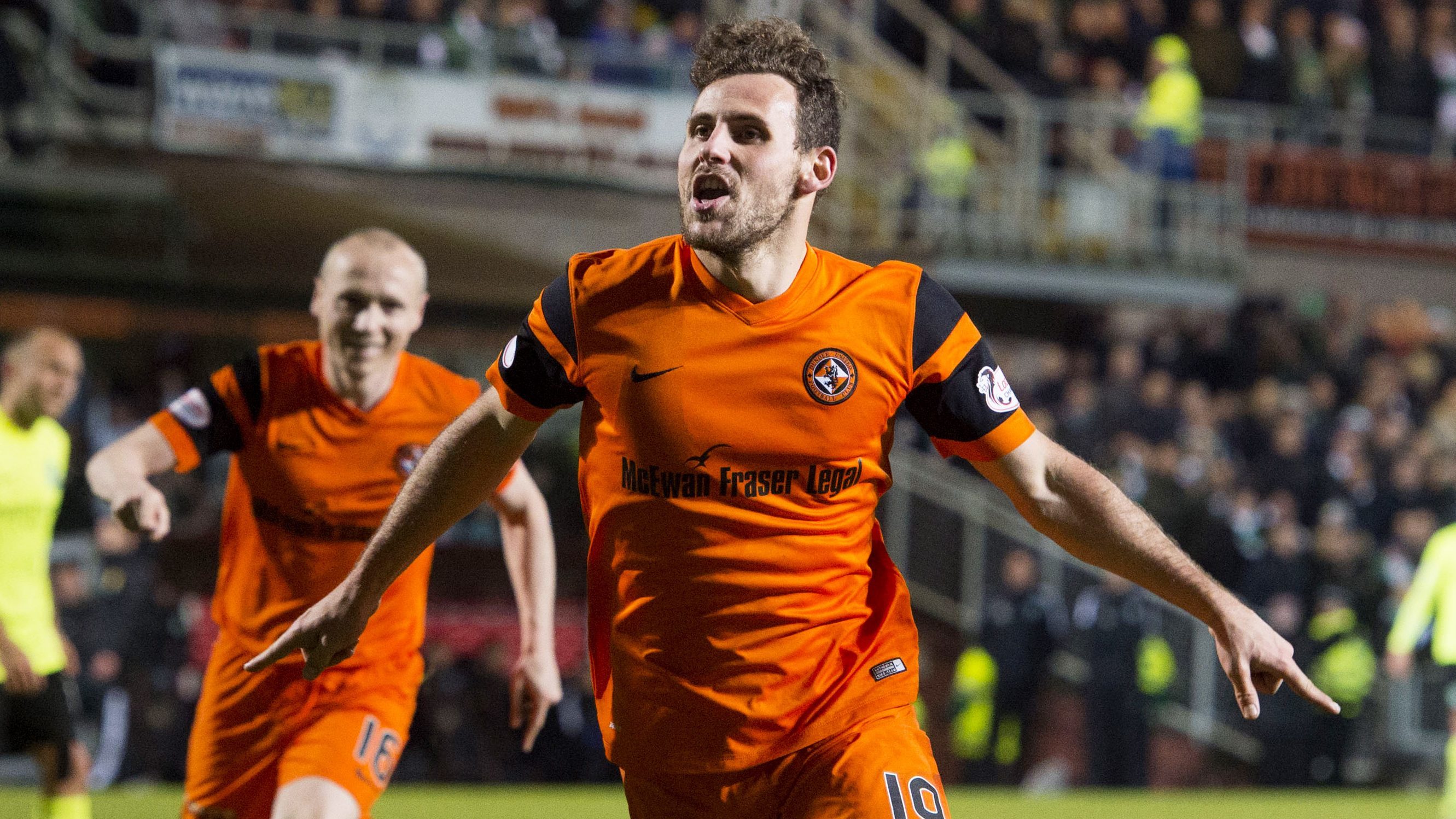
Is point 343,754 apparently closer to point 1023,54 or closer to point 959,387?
point 959,387

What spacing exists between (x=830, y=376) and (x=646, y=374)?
38cm

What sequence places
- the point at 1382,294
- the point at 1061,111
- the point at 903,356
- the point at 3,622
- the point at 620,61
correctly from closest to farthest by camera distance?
the point at 903,356, the point at 3,622, the point at 620,61, the point at 1061,111, the point at 1382,294

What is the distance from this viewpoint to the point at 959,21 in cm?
1850

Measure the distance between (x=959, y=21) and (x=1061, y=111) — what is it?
5.65 feet

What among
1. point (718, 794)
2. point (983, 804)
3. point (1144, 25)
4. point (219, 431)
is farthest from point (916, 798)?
point (1144, 25)

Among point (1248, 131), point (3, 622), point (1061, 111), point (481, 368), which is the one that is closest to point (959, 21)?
point (1061, 111)

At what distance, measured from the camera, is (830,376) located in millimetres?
3301

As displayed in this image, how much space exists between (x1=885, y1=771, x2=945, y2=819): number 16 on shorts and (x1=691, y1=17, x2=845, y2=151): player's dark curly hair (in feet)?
4.32

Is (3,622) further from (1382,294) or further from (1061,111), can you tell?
(1382,294)

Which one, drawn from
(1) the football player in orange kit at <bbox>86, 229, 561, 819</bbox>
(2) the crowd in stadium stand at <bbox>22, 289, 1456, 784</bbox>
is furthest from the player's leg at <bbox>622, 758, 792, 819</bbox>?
(2) the crowd in stadium stand at <bbox>22, 289, 1456, 784</bbox>

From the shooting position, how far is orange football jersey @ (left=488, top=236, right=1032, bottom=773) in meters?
3.30

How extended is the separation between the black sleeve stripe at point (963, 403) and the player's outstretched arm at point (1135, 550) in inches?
3.3

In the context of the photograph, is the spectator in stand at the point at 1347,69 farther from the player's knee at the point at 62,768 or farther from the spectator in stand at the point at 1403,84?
the player's knee at the point at 62,768

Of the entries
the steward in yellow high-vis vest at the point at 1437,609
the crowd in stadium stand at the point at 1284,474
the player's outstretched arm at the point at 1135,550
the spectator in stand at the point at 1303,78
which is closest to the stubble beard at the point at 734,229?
the player's outstretched arm at the point at 1135,550
